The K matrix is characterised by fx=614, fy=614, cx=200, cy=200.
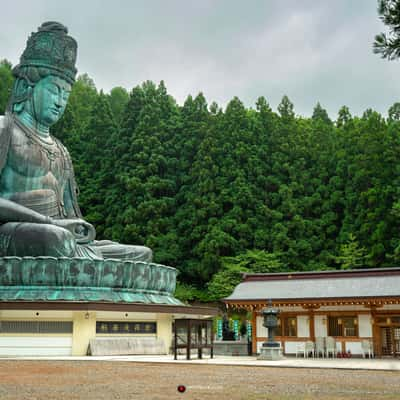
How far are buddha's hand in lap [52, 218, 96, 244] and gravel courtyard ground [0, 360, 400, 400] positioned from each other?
6.54m

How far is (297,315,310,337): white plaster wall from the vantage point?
18938mm

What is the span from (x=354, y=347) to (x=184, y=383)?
10635 mm

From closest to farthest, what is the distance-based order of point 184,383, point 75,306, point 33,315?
point 184,383 < point 75,306 < point 33,315

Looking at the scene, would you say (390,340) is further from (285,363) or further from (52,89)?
(52,89)

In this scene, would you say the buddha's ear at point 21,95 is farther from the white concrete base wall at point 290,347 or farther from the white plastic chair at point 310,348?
the white plastic chair at point 310,348

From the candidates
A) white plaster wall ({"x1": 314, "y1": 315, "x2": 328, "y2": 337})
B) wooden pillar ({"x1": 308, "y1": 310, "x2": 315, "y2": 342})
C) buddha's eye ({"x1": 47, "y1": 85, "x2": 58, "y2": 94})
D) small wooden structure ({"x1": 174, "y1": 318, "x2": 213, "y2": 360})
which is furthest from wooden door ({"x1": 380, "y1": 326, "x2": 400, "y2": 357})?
buddha's eye ({"x1": 47, "y1": 85, "x2": 58, "y2": 94})

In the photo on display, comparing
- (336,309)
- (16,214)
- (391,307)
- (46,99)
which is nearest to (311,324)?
(336,309)

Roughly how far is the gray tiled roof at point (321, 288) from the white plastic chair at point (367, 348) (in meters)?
1.36

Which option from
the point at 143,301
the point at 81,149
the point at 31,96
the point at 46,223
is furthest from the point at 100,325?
the point at 81,149

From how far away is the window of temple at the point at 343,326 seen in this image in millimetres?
18391

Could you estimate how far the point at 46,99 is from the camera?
19375mm

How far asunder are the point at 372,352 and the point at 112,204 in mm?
20563

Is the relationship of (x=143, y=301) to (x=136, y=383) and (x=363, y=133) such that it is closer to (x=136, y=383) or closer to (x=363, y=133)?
(x=136, y=383)

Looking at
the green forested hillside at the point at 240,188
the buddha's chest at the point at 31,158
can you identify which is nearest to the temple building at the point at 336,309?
the buddha's chest at the point at 31,158
